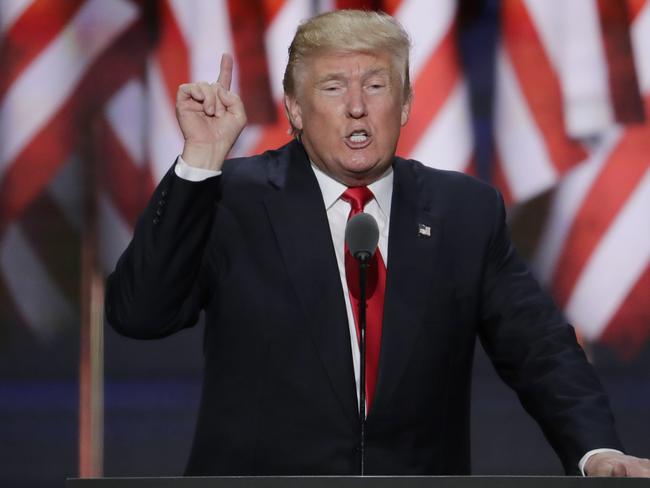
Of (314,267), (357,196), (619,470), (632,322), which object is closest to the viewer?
(619,470)

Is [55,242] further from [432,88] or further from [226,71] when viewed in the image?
[226,71]

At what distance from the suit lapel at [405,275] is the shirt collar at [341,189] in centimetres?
2

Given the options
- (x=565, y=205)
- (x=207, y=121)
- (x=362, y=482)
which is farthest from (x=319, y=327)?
(x=565, y=205)

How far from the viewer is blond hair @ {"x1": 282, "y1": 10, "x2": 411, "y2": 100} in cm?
181

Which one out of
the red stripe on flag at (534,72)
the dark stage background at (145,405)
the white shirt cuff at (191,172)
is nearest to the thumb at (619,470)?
the white shirt cuff at (191,172)

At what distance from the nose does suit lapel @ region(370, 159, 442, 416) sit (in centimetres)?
16

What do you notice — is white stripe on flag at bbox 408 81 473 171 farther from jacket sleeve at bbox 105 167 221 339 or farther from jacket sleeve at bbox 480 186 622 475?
jacket sleeve at bbox 105 167 221 339

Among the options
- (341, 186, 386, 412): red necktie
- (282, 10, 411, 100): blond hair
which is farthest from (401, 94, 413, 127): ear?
(341, 186, 386, 412): red necktie

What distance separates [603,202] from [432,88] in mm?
681

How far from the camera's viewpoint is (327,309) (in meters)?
1.70

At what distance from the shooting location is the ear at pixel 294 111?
190cm

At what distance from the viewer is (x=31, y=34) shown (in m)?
3.52

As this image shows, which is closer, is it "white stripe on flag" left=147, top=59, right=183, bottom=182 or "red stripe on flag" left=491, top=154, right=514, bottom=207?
"red stripe on flag" left=491, top=154, right=514, bottom=207

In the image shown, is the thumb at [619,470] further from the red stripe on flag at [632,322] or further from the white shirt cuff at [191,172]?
the red stripe on flag at [632,322]
